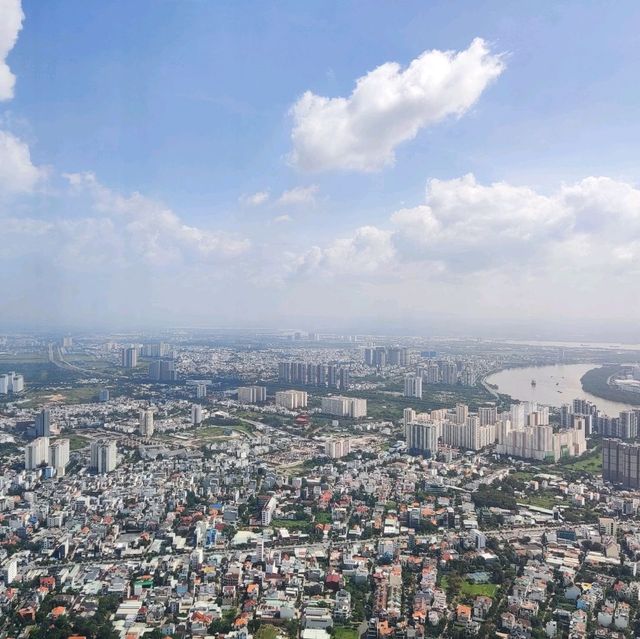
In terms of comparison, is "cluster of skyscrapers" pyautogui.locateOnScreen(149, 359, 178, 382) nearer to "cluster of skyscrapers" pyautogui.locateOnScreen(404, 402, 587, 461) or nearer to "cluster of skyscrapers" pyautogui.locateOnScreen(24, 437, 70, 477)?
"cluster of skyscrapers" pyautogui.locateOnScreen(404, 402, 587, 461)

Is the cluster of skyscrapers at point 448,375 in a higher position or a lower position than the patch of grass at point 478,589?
higher

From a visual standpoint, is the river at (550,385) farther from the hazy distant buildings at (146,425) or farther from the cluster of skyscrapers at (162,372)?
the cluster of skyscrapers at (162,372)

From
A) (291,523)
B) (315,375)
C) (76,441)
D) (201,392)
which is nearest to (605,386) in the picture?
(315,375)

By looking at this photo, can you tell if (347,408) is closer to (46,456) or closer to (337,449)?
(337,449)

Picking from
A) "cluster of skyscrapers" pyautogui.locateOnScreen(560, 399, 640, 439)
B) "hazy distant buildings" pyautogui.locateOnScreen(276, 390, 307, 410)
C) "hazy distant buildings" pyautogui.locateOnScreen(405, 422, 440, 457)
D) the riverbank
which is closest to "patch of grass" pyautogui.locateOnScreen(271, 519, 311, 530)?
"hazy distant buildings" pyautogui.locateOnScreen(405, 422, 440, 457)

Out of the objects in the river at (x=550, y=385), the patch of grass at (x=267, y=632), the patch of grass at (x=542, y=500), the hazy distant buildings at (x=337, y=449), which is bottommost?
the patch of grass at (x=267, y=632)

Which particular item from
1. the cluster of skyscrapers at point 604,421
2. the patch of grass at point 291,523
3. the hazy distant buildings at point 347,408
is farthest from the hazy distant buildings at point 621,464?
the hazy distant buildings at point 347,408
